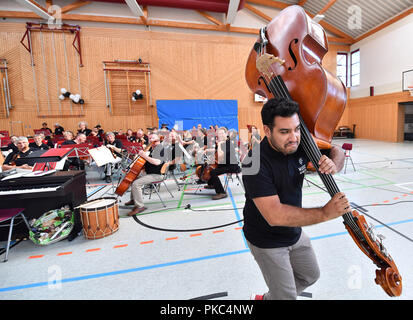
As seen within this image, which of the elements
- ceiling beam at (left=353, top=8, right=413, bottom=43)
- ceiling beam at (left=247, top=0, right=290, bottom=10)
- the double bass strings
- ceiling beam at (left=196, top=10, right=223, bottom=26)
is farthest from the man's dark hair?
ceiling beam at (left=353, top=8, right=413, bottom=43)

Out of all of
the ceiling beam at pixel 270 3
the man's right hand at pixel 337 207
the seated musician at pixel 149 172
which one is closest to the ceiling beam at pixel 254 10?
the ceiling beam at pixel 270 3

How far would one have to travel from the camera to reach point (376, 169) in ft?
22.8

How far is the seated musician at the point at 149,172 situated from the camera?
14.4 ft

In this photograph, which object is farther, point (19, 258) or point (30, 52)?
point (30, 52)

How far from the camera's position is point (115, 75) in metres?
13.4

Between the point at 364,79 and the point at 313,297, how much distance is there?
19.5m

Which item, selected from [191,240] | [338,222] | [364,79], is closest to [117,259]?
[191,240]

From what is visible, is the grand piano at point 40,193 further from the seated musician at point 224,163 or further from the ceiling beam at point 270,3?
the ceiling beam at point 270,3

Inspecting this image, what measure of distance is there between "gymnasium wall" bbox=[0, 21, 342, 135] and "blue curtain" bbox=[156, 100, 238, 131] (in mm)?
539

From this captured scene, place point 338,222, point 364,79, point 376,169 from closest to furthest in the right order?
1. point 338,222
2. point 376,169
3. point 364,79

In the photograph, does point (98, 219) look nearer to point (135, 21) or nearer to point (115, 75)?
point (115, 75)

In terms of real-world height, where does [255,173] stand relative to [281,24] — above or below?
below

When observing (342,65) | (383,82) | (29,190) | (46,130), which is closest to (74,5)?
(46,130)

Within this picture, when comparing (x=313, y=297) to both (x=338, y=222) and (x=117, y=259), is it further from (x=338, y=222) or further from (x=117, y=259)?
(x=117, y=259)
